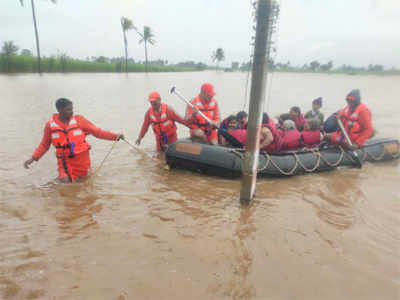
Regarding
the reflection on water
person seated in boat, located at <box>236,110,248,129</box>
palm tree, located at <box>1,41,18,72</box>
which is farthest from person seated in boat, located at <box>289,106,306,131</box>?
palm tree, located at <box>1,41,18,72</box>

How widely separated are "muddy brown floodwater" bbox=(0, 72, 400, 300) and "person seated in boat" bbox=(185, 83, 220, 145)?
88 centimetres

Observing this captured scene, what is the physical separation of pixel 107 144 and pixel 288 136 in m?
4.64

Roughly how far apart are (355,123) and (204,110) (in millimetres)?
3191

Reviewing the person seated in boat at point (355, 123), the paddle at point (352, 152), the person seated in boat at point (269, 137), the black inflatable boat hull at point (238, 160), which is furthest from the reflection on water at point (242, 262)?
the person seated in boat at point (355, 123)

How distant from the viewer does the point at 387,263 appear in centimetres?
266

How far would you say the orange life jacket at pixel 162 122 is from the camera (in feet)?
18.5

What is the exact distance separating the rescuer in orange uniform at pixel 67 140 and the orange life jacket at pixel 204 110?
6.05 feet

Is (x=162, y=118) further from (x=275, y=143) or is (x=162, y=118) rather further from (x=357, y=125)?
(x=357, y=125)

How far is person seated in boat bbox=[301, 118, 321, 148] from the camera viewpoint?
5695 mm

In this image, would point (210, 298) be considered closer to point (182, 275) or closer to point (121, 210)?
point (182, 275)

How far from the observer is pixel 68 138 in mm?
3992

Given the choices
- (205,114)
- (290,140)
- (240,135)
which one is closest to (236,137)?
(240,135)

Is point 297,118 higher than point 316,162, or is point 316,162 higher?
point 297,118

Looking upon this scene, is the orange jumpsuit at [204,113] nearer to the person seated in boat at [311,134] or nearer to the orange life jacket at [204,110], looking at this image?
the orange life jacket at [204,110]
